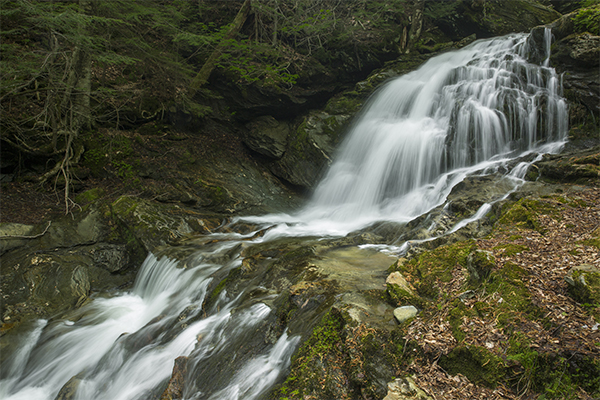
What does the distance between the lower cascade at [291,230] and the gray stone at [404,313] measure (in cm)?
104

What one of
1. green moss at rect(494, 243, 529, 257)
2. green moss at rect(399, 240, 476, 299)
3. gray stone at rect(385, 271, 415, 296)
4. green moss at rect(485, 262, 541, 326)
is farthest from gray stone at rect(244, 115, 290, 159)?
green moss at rect(485, 262, 541, 326)

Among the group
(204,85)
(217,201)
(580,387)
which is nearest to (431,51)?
(204,85)

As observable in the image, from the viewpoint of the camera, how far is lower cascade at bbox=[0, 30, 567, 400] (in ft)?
12.7

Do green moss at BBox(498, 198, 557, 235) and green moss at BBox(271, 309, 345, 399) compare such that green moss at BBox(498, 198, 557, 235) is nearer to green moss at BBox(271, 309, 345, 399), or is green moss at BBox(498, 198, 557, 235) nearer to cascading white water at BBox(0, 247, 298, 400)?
green moss at BBox(271, 309, 345, 399)

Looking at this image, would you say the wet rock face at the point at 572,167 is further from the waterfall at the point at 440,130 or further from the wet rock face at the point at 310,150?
the wet rock face at the point at 310,150

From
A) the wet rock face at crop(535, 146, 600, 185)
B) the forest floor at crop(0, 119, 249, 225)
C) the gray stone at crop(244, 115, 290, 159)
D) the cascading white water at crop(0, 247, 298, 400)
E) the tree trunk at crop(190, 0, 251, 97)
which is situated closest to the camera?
the cascading white water at crop(0, 247, 298, 400)

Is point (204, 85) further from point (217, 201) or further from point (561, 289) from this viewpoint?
point (561, 289)

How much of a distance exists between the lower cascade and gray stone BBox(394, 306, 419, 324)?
3.40 ft

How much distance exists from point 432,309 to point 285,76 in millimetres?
11194

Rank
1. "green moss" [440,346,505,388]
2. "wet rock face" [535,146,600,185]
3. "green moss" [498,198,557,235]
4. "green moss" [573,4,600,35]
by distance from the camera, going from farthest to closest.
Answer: "green moss" [573,4,600,35]
"wet rock face" [535,146,600,185]
"green moss" [498,198,557,235]
"green moss" [440,346,505,388]

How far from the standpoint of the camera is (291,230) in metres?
8.97

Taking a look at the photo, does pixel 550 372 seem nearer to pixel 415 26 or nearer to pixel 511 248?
pixel 511 248

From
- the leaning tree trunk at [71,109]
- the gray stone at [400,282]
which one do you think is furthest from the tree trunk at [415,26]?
the gray stone at [400,282]

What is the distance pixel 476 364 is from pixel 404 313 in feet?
2.45
